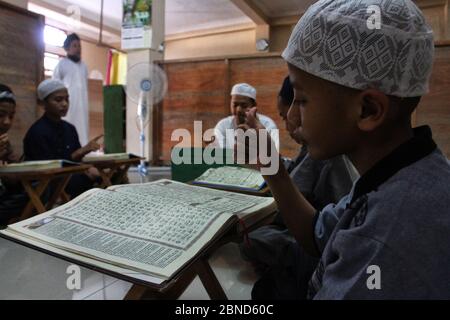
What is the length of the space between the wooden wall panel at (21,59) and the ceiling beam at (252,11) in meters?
3.61

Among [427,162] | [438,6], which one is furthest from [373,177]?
[438,6]

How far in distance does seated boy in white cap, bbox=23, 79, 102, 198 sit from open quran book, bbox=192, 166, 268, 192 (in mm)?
1595

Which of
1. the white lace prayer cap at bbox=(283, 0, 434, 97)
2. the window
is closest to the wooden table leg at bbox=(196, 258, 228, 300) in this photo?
A: the white lace prayer cap at bbox=(283, 0, 434, 97)

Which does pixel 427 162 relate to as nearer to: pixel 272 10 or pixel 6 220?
pixel 6 220

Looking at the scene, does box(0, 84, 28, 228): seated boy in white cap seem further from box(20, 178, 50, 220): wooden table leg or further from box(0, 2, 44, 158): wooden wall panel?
box(0, 2, 44, 158): wooden wall panel

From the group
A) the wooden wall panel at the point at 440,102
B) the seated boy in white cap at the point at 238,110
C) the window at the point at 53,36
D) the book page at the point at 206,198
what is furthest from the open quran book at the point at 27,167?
the window at the point at 53,36

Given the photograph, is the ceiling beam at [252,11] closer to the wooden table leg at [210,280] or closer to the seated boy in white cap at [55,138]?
the seated boy in white cap at [55,138]

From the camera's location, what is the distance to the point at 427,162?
0.44m

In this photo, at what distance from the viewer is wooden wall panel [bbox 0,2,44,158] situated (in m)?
3.09

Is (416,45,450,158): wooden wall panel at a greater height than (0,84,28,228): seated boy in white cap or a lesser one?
greater

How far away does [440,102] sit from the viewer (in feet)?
10.8

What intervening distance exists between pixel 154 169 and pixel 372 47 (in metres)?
3.81

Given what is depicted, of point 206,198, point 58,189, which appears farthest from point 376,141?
point 58,189

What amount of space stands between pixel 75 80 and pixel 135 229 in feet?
13.4
